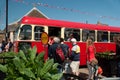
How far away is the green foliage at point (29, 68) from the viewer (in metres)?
3.07

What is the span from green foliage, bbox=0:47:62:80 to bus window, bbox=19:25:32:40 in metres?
13.7

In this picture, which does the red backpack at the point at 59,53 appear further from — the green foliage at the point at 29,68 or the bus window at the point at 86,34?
the bus window at the point at 86,34

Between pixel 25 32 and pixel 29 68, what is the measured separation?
14.1 meters

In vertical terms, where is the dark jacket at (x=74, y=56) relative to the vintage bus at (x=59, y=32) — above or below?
below

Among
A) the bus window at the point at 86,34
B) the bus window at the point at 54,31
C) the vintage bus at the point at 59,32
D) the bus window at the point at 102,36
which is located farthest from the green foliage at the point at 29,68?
the bus window at the point at 102,36

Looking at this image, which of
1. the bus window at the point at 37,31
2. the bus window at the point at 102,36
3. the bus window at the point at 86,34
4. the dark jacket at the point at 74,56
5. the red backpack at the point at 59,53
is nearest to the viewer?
the red backpack at the point at 59,53

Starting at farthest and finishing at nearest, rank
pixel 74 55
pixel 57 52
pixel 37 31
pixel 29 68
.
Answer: pixel 37 31, pixel 74 55, pixel 57 52, pixel 29 68

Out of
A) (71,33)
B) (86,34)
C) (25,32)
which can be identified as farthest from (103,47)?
(25,32)

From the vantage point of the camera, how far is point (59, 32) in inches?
710

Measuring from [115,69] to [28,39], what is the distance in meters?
5.30

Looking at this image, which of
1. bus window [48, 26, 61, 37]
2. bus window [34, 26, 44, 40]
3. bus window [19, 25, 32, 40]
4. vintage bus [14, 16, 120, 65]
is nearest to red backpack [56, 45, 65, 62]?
vintage bus [14, 16, 120, 65]

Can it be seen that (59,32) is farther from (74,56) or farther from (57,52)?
(57,52)

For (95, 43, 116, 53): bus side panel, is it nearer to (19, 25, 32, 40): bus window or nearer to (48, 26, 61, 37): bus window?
(48, 26, 61, 37): bus window

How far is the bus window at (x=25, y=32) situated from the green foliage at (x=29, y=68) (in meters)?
13.7
